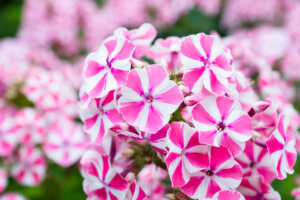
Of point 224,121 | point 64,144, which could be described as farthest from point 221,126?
point 64,144

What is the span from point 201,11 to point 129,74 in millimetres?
1619

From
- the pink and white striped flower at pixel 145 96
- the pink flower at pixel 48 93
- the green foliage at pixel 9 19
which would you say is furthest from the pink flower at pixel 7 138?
the green foliage at pixel 9 19

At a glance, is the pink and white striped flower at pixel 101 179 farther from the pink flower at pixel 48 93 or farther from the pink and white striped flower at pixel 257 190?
the pink flower at pixel 48 93

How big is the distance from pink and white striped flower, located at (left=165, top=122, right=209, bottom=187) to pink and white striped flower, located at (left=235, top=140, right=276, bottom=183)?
13cm

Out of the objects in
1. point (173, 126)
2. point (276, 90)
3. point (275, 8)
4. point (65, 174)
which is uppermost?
point (173, 126)

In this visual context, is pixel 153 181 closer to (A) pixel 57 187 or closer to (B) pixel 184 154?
(B) pixel 184 154

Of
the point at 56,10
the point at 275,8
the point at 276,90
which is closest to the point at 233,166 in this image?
the point at 276,90

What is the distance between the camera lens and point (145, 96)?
0.67 metres

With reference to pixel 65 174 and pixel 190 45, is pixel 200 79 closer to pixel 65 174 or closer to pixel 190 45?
pixel 190 45

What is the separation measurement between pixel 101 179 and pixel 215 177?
0.20 m

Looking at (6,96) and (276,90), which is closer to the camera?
(276,90)

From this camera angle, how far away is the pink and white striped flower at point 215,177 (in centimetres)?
65

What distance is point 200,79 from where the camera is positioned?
2.22 ft

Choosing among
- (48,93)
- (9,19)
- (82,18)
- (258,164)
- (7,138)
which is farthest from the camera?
(9,19)
